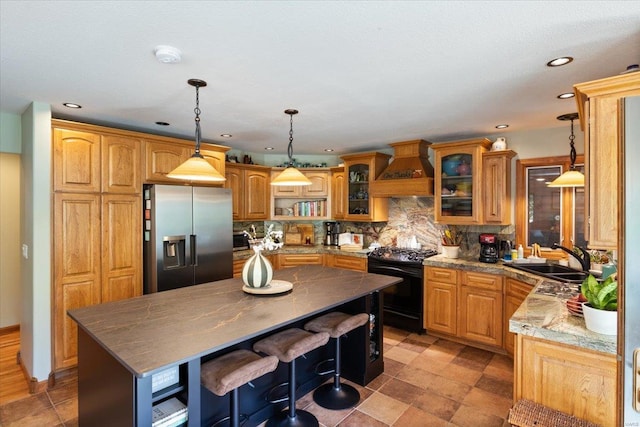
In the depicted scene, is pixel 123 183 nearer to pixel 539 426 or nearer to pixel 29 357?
pixel 29 357

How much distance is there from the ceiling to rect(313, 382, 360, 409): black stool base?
240cm

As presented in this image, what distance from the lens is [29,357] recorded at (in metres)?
2.99

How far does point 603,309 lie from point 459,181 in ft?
8.30

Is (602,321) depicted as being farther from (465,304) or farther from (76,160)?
(76,160)

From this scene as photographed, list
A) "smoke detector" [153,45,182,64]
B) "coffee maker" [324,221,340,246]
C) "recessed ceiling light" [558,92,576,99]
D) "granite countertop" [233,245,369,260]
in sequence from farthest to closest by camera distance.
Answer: "coffee maker" [324,221,340,246] → "granite countertop" [233,245,369,260] → "recessed ceiling light" [558,92,576,99] → "smoke detector" [153,45,182,64]

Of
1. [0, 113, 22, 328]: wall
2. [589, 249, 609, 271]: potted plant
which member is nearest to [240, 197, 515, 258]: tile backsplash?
[589, 249, 609, 271]: potted plant

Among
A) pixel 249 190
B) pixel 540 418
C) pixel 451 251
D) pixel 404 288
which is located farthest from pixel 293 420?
pixel 249 190

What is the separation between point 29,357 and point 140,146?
85.7 inches

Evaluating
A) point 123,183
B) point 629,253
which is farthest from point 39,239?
point 629,253

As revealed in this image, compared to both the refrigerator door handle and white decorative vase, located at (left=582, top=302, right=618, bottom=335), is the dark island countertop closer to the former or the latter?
the refrigerator door handle

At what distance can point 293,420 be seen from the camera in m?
2.34

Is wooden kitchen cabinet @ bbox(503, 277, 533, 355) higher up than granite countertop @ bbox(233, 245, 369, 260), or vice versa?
granite countertop @ bbox(233, 245, 369, 260)

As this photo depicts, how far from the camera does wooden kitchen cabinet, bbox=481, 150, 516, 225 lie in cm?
378

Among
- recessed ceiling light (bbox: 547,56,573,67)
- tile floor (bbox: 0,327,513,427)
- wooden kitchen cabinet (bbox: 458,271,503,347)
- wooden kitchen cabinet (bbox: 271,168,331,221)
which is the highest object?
recessed ceiling light (bbox: 547,56,573,67)
